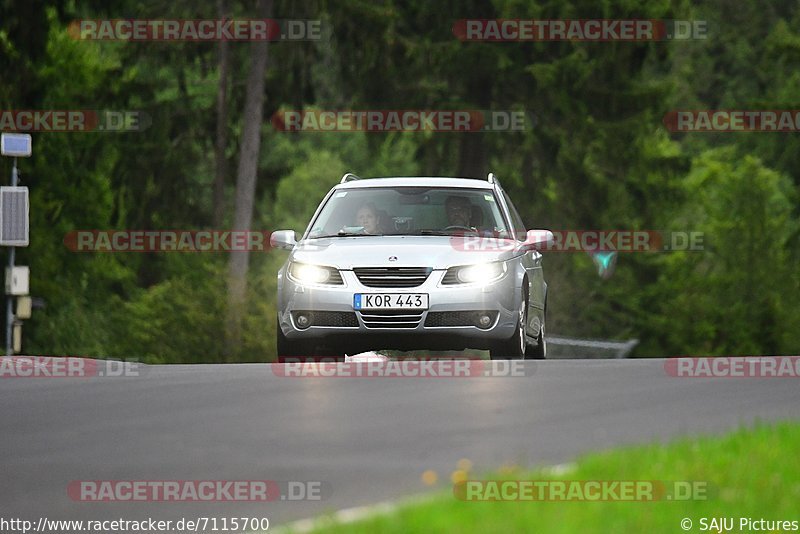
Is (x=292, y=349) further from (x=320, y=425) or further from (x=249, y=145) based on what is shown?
(x=249, y=145)

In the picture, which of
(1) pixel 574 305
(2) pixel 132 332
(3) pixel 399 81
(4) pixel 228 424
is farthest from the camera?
→ (1) pixel 574 305

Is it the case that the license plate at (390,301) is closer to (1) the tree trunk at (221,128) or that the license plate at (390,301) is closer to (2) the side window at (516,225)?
(2) the side window at (516,225)

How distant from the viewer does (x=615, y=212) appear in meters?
56.6

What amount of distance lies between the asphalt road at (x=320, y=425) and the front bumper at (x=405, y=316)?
99cm

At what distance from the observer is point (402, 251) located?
17312 millimetres

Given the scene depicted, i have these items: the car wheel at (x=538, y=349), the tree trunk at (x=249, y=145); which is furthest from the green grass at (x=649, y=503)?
the tree trunk at (x=249, y=145)

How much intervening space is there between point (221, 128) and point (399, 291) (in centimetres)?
3418

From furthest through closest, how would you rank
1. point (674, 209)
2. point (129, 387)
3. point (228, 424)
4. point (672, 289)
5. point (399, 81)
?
point (672, 289) < point (674, 209) < point (399, 81) < point (129, 387) < point (228, 424)

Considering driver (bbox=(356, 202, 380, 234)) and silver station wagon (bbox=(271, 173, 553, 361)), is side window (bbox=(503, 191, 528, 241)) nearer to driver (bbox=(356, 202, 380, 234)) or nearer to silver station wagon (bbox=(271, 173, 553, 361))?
silver station wagon (bbox=(271, 173, 553, 361))

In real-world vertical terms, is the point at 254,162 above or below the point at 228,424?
above

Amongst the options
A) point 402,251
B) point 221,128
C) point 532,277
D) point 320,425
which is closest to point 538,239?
point 532,277

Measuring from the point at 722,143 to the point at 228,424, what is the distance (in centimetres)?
7957

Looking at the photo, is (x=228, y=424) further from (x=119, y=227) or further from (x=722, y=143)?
(x=722, y=143)

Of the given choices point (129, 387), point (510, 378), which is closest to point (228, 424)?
point (129, 387)
